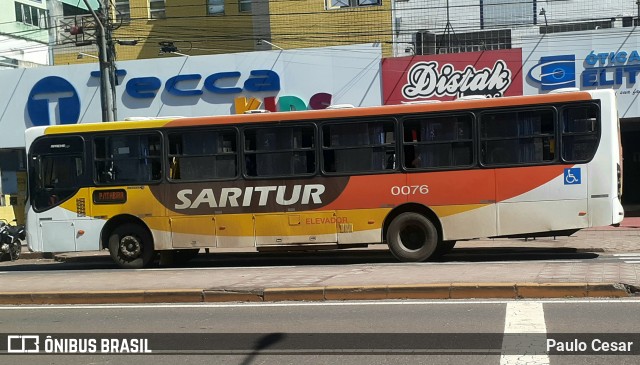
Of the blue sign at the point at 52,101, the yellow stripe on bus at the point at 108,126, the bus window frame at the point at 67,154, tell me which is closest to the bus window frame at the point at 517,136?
the yellow stripe on bus at the point at 108,126

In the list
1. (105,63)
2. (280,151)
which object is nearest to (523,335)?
(280,151)

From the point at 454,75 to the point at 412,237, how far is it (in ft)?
33.9

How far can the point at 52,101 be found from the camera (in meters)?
27.2

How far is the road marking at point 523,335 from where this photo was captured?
6.92 meters

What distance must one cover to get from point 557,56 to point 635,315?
1623 centimetres

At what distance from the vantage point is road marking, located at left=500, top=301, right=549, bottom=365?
6920 mm

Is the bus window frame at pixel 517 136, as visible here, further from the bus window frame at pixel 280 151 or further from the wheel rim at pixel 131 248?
the wheel rim at pixel 131 248

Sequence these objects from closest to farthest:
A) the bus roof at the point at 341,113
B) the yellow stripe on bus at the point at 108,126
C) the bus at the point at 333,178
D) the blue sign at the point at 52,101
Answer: the bus at the point at 333,178
the bus roof at the point at 341,113
the yellow stripe on bus at the point at 108,126
the blue sign at the point at 52,101

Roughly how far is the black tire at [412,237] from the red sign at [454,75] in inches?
390

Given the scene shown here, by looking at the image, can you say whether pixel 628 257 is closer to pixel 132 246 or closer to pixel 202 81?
pixel 132 246

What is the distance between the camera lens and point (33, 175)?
653 inches

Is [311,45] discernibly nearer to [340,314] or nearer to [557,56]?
[557,56]

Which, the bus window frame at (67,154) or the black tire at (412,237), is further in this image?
the bus window frame at (67,154)

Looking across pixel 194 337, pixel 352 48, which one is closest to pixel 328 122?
pixel 194 337
